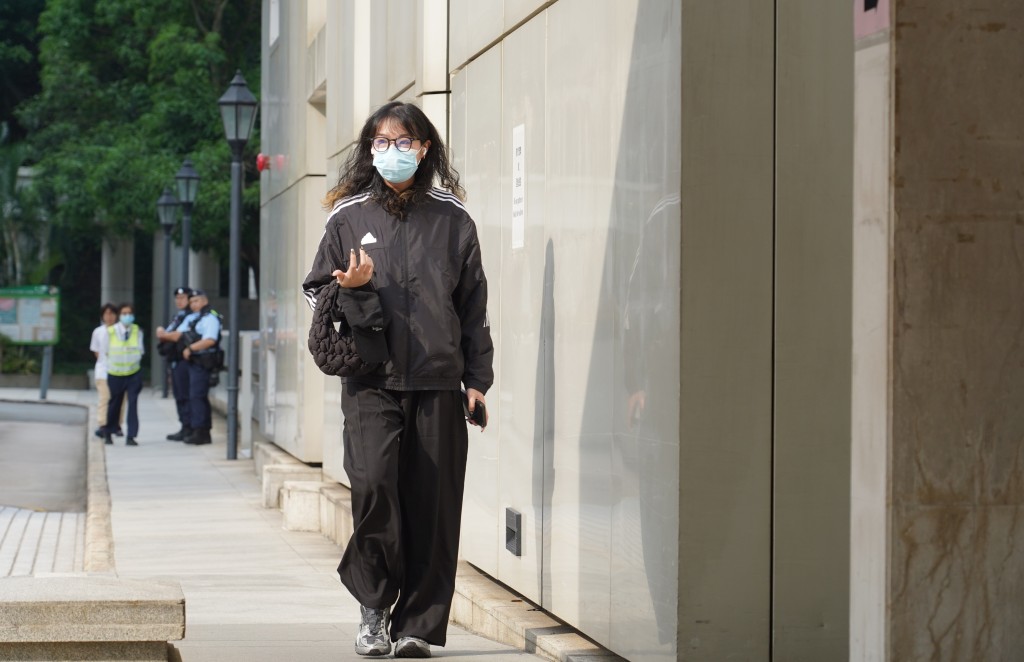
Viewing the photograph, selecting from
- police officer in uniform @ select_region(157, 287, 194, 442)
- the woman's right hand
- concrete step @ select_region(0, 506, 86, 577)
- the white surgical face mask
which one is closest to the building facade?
the white surgical face mask

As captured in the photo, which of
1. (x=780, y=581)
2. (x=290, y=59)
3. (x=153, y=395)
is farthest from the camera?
(x=153, y=395)

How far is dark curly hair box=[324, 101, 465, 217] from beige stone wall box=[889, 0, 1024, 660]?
2.46 metres

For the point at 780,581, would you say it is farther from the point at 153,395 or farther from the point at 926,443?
the point at 153,395

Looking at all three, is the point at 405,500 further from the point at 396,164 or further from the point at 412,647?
the point at 396,164

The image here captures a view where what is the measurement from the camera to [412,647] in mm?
5727

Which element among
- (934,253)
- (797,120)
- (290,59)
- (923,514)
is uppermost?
(290,59)

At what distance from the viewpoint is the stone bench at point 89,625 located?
4.28m

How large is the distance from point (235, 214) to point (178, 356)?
268cm


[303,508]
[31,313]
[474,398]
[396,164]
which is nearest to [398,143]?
[396,164]

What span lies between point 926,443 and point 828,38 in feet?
5.72

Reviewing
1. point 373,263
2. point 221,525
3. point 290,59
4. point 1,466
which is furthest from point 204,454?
point 373,263

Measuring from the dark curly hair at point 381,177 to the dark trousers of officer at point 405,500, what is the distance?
2.20ft

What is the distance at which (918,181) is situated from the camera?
371cm

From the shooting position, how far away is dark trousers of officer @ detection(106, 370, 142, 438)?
20844 mm
